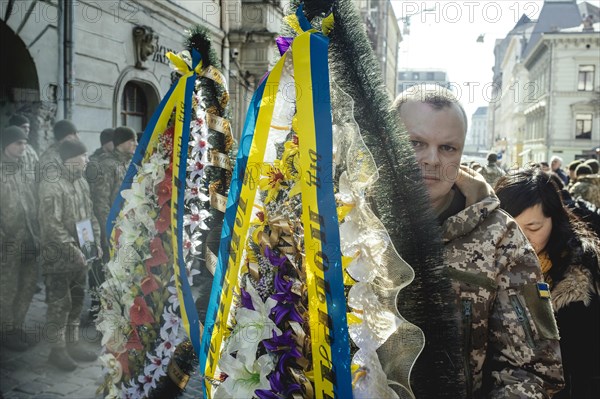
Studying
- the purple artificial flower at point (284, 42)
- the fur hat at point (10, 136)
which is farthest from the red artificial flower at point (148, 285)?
the fur hat at point (10, 136)

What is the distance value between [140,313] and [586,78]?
142 ft

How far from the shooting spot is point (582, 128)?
1597 inches

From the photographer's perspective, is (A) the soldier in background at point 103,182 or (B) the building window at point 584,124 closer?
(A) the soldier in background at point 103,182

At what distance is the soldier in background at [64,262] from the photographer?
16.1ft

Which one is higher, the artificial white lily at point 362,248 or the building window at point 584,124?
the building window at point 584,124

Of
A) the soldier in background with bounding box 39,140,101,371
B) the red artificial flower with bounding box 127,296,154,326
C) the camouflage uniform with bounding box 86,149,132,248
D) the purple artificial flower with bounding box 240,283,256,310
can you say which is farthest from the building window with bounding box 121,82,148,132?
the purple artificial flower with bounding box 240,283,256,310

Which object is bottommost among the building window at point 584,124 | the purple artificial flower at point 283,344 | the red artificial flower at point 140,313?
the red artificial flower at point 140,313

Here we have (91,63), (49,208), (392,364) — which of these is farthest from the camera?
(91,63)

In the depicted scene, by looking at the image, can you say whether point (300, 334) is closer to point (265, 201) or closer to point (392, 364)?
point (392, 364)

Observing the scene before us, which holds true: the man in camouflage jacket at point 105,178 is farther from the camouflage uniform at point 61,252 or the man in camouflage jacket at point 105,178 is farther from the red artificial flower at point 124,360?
the red artificial flower at point 124,360

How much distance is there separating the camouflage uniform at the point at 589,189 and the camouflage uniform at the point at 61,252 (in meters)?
5.94

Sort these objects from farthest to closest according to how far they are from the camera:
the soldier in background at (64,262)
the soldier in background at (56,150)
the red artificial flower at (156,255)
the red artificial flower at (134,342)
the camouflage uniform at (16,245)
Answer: the soldier in background at (56,150) → the camouflage uniform at (16,245) → the soldier in background at (64,262) → the red artificial flower at (156,255) → the red artificial flower at (134,342)

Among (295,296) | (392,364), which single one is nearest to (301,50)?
(295,296)

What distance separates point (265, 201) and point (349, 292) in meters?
0.46
